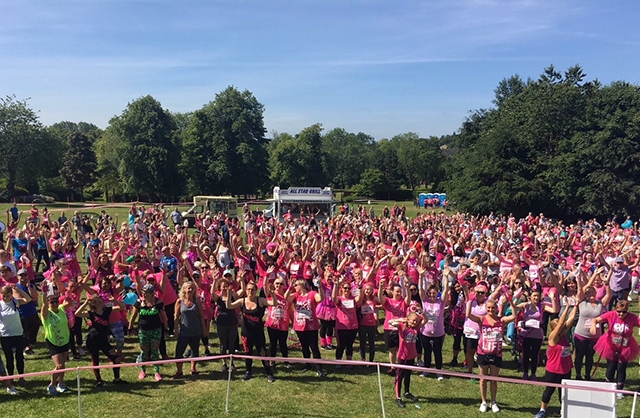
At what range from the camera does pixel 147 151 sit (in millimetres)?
55500

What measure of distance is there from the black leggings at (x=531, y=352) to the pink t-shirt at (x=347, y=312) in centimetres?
287

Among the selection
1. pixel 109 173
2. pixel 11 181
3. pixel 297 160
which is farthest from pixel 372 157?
pixel 11 181

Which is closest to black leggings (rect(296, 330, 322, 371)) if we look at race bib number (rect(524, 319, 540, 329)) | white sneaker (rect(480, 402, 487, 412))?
white sneaker (rect(480, 402, 487, 412))

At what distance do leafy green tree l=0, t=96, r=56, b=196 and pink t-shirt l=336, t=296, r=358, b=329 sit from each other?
192ft

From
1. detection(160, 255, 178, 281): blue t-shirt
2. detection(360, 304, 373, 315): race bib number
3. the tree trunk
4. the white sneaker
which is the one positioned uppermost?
the tree trunk

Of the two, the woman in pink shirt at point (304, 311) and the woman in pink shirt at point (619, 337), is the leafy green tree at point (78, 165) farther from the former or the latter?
the woman in pink shirt at point (619, 337)

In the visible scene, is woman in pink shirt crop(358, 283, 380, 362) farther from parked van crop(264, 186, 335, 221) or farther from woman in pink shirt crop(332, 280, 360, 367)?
parked van crop(264, 186, 335, 221)

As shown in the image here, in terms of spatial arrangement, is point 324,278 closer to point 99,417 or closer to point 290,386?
point 290,386

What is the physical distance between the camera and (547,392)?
7.09 m

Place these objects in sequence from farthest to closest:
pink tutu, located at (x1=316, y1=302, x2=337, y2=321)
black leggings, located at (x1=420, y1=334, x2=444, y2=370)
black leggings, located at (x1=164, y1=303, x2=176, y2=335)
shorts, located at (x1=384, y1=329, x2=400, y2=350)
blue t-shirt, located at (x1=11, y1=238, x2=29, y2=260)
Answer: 1. blue t-shirt, located at (x1=11, y1=238, x2=29, y2=260)
2. black leggings, located at (x1=164, y1=303, x2=176, y2=335)
3. pink tutu, located at (x1=316, y1=302, x2=337, y2=321)
4. black leggings, located at (x1=420, y1=334, x2=444, y2=370)
5. shorts, located at (x1=384, y1=329, x2=400, y2=350)

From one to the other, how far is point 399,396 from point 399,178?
8000cm

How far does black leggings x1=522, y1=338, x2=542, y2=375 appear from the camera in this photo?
814 cm

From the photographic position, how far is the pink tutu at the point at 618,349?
7566 mm

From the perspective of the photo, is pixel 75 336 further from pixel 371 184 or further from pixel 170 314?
pixel 371 184
